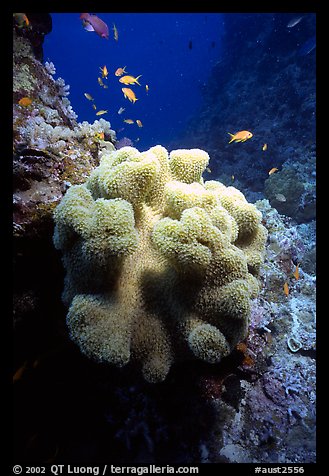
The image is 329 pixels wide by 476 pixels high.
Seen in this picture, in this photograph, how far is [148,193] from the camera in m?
2.27

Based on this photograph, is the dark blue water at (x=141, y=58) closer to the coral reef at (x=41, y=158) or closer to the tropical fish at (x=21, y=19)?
the tropical fish at (x=21, y=19)

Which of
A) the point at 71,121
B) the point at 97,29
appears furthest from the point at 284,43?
the point at 71,121

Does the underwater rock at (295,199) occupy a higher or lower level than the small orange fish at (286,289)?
higher

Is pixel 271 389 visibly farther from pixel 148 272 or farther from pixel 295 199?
pixel 295 199

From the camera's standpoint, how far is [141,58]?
103 m

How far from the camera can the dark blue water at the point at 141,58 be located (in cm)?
6779

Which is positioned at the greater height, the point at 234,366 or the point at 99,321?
→ the point at 99,321

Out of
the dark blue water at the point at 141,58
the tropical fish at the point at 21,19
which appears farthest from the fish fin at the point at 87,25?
the dark blue water at the point at 141,58

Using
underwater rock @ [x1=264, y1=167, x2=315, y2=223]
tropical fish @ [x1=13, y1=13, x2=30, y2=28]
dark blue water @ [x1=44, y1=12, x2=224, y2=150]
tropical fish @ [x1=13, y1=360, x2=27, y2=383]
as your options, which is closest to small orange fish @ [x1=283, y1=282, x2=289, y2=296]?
tropical fish @ [x1=13, y1=360, x2=27, y2=383]

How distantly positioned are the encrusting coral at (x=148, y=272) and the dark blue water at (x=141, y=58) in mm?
58985

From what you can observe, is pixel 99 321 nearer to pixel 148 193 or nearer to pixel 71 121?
pixel 148 193

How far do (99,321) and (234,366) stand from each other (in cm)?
142

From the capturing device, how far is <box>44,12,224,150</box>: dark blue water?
222ft

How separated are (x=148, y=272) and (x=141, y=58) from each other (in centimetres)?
12079
